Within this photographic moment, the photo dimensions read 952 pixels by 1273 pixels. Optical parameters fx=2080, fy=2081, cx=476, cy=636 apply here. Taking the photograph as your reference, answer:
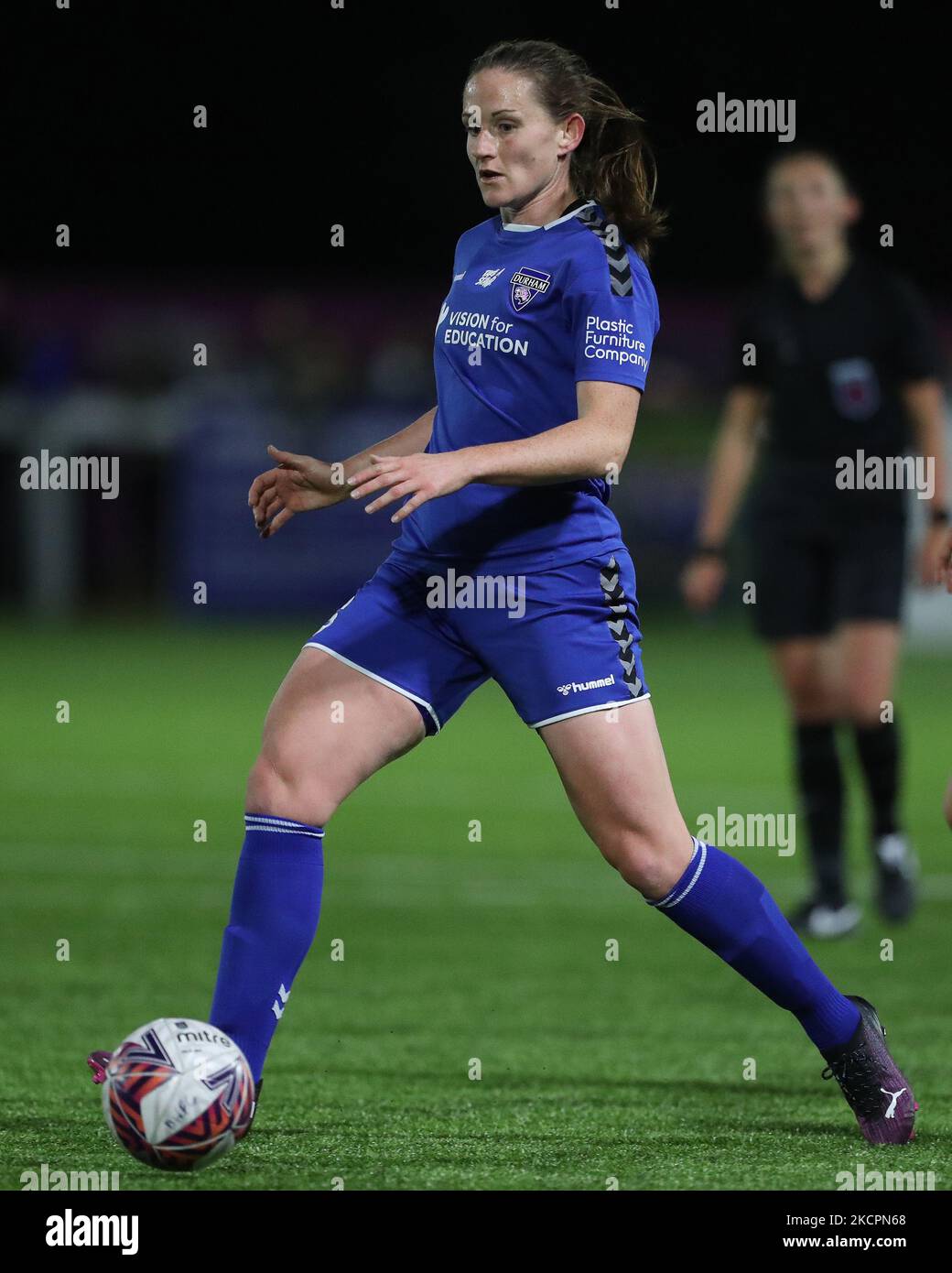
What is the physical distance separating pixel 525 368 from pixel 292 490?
0.60 metres

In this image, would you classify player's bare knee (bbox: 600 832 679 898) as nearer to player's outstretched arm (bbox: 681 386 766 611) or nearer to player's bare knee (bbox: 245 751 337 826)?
player's bare knee (bbox: 245 751 337 826)

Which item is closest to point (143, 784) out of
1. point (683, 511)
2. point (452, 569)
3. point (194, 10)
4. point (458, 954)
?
point (458, 954)

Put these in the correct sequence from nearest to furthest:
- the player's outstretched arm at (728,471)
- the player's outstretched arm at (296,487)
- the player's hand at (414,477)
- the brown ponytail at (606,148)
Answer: the player's hand at (414,477) → the brown ponytail at (606,148) → the player's outstretched arm at (296,487) → the player's outstretched arm at (728,471)

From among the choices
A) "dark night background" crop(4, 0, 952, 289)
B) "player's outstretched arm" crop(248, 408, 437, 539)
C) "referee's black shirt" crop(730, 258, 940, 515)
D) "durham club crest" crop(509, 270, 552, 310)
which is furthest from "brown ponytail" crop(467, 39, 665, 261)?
"dark night background" crop(4, 0, 952, 289)

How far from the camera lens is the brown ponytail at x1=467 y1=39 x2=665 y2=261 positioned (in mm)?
4383

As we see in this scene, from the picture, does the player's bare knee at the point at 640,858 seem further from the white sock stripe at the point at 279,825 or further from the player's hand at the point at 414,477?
the player's hand at the point at 414,477

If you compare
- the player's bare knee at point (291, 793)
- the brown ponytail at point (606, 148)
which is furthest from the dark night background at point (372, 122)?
the player's bare knee at point (291, 793)

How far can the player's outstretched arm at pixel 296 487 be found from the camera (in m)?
4.49

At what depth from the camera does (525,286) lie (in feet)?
14.2

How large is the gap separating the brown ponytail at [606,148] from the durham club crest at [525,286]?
0.77ft

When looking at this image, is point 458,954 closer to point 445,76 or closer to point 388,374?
point 388,374

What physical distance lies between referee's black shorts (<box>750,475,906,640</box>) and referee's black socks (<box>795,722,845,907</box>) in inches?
16.3

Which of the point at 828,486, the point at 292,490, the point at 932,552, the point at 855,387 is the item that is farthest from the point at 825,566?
the point at 292,490

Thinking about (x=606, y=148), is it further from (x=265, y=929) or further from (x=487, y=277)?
(x=265, y=929)
